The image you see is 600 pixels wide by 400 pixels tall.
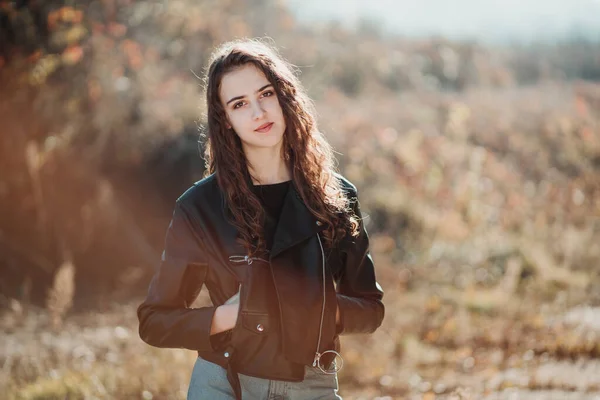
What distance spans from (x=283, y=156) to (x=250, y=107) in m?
0.24

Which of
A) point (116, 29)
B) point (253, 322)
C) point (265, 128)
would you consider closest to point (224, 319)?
point (253, 322)

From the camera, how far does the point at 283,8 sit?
15.1 m

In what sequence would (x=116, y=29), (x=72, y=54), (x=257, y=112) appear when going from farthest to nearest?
(x=116, y=29)
(x=72, y=54)
(x=257, y=112)

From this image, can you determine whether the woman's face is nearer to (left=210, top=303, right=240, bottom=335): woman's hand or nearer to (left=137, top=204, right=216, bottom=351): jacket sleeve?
(left=137, top=204, right=216, bottom=351): jacket sleeve

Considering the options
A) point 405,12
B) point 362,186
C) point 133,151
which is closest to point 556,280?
point 362,186

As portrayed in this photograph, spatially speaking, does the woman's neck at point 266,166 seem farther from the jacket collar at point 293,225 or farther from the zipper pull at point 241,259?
the zipper pull at point 241,259

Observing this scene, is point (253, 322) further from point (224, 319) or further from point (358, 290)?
point (358, 290)

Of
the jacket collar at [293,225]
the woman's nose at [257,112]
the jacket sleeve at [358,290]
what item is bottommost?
the jacket sleeve at [358,290]

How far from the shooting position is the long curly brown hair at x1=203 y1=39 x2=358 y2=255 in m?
2.81

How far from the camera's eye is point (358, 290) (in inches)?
116

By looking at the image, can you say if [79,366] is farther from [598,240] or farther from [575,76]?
[575,76]

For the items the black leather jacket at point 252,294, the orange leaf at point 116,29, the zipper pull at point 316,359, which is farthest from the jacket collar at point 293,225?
the orange leaf at point 116,29

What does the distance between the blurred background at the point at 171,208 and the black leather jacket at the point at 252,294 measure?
1690 mm

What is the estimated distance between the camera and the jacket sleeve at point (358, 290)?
2.86 m
